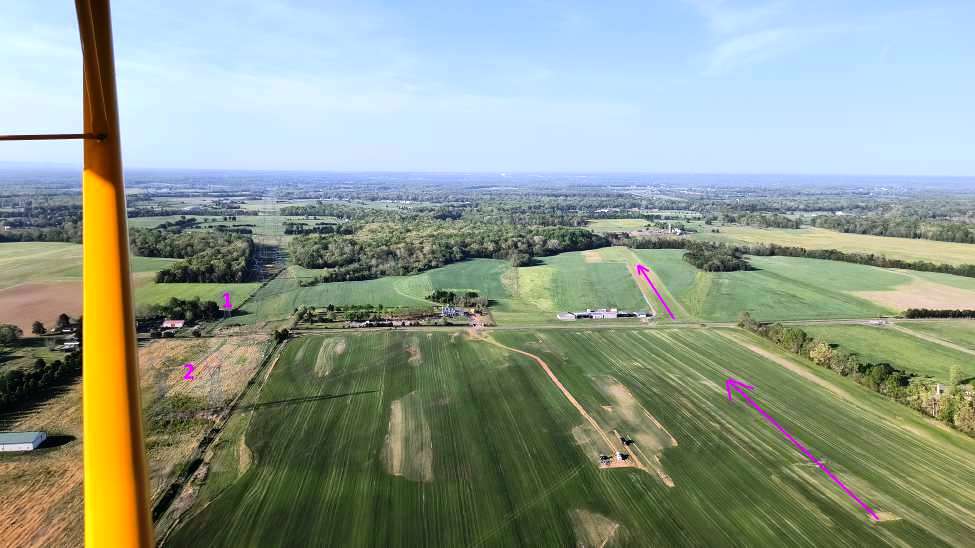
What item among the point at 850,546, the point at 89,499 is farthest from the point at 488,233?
the point at 89,499

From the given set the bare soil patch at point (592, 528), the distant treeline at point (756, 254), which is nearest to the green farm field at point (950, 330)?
the distant treeline at point (756, 254)

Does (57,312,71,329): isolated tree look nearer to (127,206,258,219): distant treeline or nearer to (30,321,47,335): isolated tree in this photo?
(30,321,47,335): isolated tree

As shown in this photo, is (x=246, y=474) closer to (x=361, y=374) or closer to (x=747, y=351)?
(x=361, y=374)

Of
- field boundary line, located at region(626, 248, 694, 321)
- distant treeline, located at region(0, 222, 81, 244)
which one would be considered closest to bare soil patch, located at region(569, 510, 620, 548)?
field boundary line, located at region(626, 248, 694, 321)

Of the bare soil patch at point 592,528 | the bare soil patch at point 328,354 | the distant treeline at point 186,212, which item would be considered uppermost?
the distant treeline at point 186,212

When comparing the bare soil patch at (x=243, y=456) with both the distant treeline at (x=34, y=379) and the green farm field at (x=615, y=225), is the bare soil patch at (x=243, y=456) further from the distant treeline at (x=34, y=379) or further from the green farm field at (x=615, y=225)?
the green farm field at (x=615, y=225)
